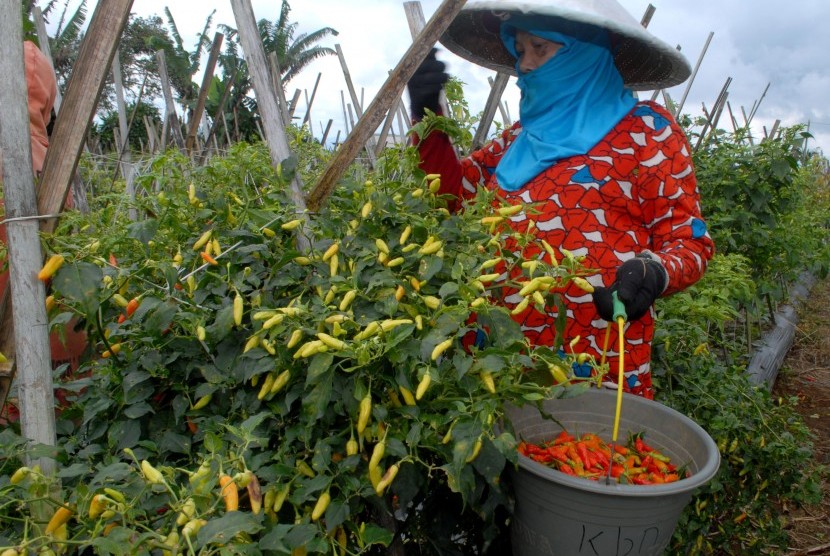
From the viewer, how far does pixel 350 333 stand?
103 cm

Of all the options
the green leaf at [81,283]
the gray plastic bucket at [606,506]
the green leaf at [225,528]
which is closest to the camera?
the green leaf at [225,528]

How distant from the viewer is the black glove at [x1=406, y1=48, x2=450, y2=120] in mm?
1713

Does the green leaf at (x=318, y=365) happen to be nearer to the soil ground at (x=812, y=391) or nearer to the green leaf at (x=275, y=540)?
the green leaf at (x=275, y=540)

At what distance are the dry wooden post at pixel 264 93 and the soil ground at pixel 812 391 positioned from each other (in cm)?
230

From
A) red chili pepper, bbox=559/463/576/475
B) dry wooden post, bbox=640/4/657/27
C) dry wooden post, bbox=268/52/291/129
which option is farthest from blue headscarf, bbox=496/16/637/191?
dry wooden post, bbox=640/4/657/27

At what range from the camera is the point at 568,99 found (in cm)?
167

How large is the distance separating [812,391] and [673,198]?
325cm

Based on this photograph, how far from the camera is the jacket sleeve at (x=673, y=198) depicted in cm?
154

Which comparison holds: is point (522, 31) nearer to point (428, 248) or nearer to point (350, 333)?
point (428, 248)

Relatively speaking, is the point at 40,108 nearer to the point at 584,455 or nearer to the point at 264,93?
the point at 264,93

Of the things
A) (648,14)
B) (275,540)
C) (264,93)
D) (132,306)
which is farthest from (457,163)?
(648,14)

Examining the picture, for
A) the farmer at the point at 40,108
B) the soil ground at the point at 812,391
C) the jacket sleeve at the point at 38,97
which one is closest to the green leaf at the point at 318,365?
the farmer at the point at 40,108

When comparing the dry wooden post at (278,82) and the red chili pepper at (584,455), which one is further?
the dry wooden post at (278,82)

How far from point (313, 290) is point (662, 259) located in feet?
2.54
